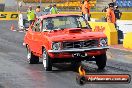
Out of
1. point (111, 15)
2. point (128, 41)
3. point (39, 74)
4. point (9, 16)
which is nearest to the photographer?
point (39, 74)

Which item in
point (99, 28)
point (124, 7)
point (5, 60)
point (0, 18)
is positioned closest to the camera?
point (5, 60)

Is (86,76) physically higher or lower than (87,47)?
higher

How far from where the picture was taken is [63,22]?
501 inches

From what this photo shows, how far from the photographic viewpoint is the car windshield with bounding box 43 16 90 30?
12586 millimetres

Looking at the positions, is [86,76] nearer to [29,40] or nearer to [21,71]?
[21,71]

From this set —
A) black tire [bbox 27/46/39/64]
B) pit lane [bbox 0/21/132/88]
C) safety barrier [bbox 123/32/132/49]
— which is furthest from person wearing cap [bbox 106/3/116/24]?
black tire [bbox 27/46/39/64]

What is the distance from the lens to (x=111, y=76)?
3605mm

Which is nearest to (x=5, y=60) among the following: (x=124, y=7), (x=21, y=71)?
(x=21, y=71)

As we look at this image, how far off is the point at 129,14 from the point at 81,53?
31.1 metres

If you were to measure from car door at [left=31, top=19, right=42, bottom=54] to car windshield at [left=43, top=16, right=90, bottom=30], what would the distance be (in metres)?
0.32

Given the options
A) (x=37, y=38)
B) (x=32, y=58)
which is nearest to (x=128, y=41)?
(x=32, y=58)

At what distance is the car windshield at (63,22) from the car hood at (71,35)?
15.7 inches

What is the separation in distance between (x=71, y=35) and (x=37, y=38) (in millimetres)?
1595

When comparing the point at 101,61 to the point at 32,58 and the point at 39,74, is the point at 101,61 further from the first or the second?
the point at 32,58
